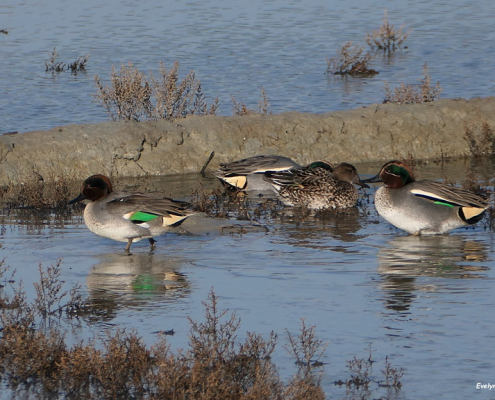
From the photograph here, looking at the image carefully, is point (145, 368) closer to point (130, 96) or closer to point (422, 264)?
point (422, 264)

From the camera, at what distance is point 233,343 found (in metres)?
6.02

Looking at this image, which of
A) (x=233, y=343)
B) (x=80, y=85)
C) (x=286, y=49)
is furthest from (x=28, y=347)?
(x=286, y=49)

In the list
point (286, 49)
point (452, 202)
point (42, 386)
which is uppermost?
point (286, 49)

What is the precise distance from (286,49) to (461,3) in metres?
12.0

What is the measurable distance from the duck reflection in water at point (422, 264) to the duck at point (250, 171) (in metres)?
3.07

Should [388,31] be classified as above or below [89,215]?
above

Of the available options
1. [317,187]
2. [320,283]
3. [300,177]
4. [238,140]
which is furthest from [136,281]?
[238,140]

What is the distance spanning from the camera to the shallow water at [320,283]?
621 cm

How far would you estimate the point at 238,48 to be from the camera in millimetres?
25391

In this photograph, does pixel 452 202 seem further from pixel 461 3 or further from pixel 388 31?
pixel 461 3

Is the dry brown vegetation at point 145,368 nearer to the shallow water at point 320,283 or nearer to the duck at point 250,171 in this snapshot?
the shallow water at point 320,283

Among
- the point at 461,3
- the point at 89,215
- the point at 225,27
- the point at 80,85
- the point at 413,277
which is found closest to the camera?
the point at 413,277

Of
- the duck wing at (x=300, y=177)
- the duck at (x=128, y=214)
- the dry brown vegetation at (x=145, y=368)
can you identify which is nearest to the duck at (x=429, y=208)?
the duck wing at (x=300, y=177)

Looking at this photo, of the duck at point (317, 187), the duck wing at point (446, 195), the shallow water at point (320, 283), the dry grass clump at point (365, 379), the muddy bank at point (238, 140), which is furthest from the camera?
the muddy bank at point (238, 140)
